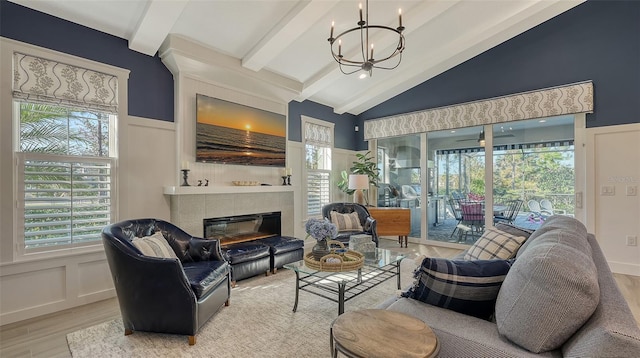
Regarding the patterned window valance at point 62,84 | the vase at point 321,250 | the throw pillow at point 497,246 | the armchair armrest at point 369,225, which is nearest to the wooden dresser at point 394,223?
Result: the armchair armrest at point 369,225

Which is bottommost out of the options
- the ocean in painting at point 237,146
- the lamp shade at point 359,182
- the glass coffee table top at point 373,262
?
the glass coffee table top at point 373,262

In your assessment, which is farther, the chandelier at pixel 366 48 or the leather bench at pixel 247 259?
the leather bench at pixel 247 259

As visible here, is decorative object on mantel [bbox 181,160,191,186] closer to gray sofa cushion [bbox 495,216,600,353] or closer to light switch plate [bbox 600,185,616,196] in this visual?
gray sofa cushion [bbox 495,216,600,353]

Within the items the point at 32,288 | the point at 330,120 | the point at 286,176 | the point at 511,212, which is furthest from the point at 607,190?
the point at 32,288

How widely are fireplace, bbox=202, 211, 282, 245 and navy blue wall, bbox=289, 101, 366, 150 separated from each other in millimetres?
1591

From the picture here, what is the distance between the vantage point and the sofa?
40.7 inches

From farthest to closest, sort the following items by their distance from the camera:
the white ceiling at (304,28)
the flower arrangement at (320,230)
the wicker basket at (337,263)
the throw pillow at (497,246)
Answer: the white ceiling at (304,28) → the flower arrangement at (320,230) → the wicker basket at (337,263) → the throw pillow at (497,246)

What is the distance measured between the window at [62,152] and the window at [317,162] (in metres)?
3.28

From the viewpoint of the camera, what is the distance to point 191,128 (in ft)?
13.0

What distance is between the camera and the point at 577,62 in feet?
14.4

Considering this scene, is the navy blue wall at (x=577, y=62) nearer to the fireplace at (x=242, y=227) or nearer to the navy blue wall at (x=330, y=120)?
the navy blue wall at (x=330, y=120)

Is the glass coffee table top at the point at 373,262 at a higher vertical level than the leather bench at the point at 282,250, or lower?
higher

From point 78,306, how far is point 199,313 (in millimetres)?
1661

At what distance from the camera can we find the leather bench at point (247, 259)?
3.58 meters
